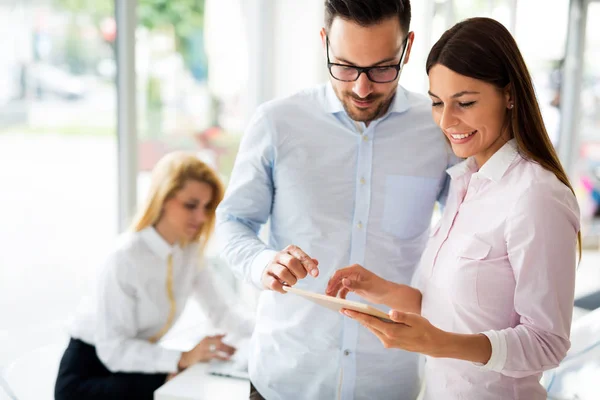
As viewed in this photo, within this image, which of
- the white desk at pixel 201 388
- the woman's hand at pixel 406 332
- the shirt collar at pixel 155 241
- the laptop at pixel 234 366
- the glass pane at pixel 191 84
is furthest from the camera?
the glass pane at pixel 191 84

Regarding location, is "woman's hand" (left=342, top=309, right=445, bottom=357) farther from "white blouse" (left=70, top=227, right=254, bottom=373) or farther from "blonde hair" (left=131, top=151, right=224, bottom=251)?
"blonde hair" (left=131, top=151, right=224, bottom=251)

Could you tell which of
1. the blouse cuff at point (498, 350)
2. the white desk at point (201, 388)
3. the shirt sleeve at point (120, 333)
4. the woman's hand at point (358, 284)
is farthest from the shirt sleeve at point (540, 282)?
the shirt sleeve at point (120, 333)

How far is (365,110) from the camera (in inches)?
64.3

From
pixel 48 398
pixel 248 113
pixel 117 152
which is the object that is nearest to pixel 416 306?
pixel 48 398

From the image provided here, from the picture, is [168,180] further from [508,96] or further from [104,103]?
[508,96]

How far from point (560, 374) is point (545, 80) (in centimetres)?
402

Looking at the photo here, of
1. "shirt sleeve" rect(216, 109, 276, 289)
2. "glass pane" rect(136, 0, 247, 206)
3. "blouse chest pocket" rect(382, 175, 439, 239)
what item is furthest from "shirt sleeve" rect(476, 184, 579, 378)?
"glass pane" rect(136, 0, 247, 206)

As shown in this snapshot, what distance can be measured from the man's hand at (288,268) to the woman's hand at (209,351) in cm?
101

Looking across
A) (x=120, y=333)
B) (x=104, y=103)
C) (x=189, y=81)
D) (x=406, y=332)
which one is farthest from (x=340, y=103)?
(x=189, y=81)

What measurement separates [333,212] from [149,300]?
44.3 inches

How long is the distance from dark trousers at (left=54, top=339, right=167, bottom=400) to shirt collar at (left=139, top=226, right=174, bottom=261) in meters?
0.43

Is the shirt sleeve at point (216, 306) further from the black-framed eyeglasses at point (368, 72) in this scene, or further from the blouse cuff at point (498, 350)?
the blouse cuff at point (498, 350)

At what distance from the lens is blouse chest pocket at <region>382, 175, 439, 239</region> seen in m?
Result: 1.70

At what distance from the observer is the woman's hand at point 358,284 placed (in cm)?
151
